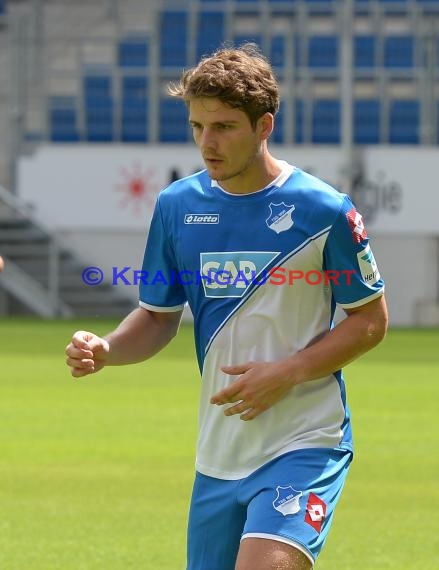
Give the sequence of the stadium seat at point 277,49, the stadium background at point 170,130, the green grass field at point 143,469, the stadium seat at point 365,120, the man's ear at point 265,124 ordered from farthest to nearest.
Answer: the stadium seat at point 277,49
the stadium seat at point 365,120
the stadium background at point 170,130
the green grass field at point 143,469
the man's ear at point 265,124

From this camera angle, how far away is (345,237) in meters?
4.59

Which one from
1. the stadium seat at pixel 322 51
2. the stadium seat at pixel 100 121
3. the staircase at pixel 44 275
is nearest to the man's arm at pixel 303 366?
the staircase at pixel 44 275

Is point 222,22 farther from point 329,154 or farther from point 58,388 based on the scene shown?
point 58,388

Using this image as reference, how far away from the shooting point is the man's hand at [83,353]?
174 inches

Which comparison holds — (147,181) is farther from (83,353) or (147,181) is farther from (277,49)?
(83,353)

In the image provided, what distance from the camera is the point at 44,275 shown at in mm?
31734

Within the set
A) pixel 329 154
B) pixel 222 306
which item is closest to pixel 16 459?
pixel 222 306

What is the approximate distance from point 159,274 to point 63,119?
2823 cm

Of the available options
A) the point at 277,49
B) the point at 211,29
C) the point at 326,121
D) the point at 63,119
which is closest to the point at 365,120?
the point at 326,121

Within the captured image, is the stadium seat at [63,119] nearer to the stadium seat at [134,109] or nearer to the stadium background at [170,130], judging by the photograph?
the stadium background at [170,130]

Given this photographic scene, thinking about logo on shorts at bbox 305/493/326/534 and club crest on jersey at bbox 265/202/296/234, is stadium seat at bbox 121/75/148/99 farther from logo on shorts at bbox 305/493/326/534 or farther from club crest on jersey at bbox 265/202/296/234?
logo on shorts at bbox 305/493/326/534

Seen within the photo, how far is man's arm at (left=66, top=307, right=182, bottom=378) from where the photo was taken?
4438 millimetres

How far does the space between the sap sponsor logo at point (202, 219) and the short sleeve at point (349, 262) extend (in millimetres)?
367

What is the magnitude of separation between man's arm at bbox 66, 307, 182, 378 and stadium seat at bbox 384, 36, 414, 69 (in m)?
28.1
